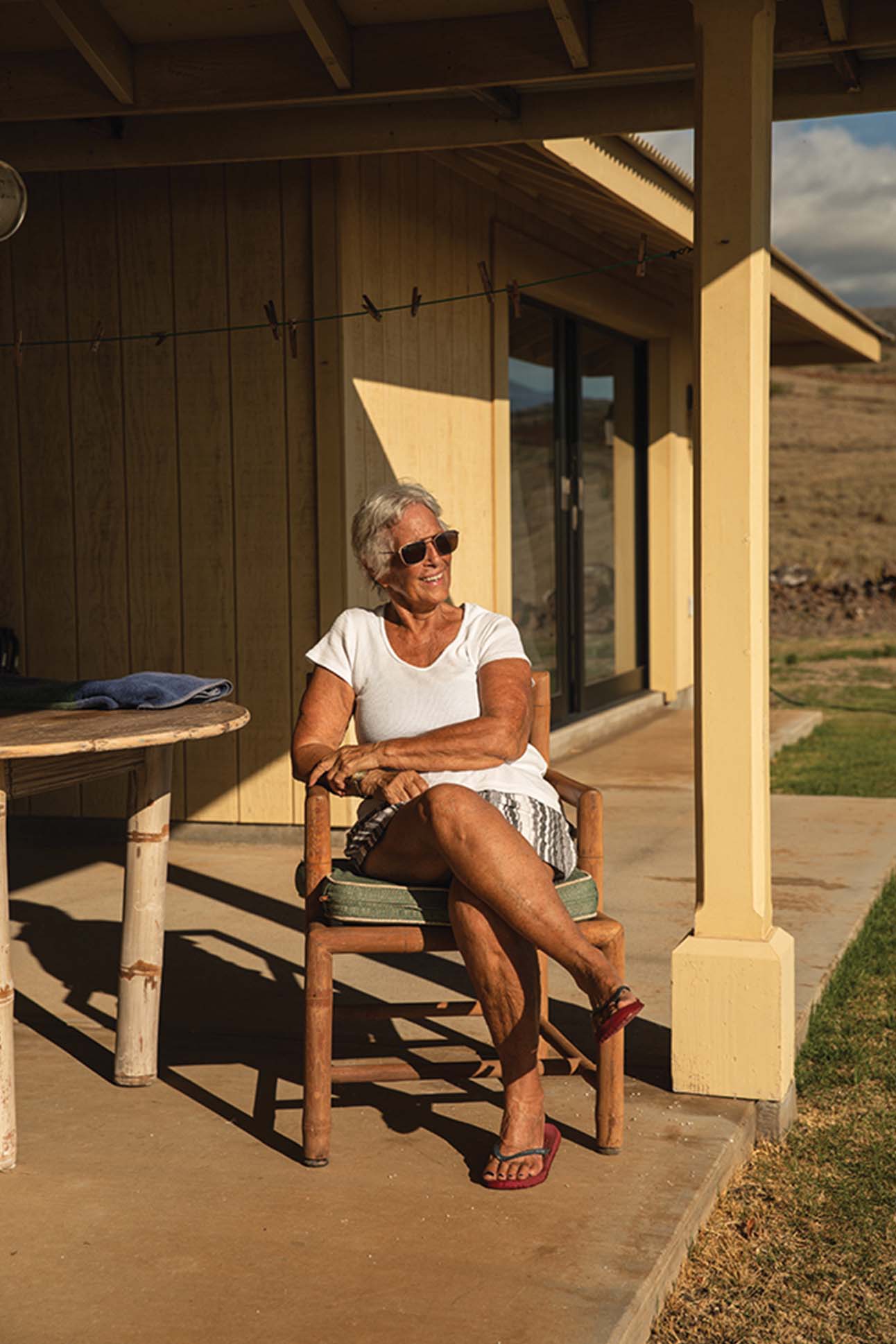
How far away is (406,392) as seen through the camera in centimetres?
600

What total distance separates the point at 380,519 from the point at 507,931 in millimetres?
936

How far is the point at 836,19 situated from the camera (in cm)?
326

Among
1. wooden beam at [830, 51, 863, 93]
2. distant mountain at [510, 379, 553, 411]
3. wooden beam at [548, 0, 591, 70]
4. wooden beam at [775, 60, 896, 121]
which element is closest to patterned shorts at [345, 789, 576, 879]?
wooden beam at [548, 0, 591, 70]

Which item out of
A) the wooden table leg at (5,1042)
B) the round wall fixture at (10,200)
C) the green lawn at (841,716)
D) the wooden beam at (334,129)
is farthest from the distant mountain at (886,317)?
the wooden table leg at (5,1042)

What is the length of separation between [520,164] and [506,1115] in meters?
4.04

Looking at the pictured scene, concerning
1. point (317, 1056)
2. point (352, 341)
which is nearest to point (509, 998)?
point (317, 1056)

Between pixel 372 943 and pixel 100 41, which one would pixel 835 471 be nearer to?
pixel 100 41

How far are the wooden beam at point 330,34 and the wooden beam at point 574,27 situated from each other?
502 millimetres

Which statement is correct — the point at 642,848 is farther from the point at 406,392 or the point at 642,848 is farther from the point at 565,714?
the point at 565,714

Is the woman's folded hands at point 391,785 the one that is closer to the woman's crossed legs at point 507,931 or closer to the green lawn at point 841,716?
the woman's crossed legs at point 507,931

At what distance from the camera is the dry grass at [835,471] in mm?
25234

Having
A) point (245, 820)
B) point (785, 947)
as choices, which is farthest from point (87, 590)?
point (785, 947)

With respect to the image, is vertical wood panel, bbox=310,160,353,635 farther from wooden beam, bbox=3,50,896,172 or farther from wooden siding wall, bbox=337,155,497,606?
wooden beam, bbox=3,50,896,172

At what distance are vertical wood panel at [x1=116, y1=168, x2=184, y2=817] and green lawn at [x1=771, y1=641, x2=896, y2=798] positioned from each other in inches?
121
